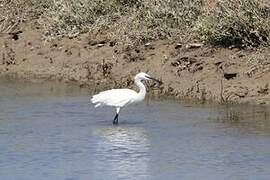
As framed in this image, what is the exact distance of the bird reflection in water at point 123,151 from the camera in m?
11.2

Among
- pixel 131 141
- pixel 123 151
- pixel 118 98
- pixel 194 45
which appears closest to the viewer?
pixel 123 151

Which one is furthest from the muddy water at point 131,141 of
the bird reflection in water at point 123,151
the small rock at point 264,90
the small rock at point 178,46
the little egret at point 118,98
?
the small rock at point 178,46

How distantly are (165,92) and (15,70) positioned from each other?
4.82 m

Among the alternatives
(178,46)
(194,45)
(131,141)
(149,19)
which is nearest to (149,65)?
(178,46)

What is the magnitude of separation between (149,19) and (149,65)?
55.4 inches

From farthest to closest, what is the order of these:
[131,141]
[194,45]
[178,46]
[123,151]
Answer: [178,46] < [194,45] < [131,141] < [123,151]

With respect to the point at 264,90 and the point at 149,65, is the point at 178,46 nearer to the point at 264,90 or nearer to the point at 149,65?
the point at 149,65

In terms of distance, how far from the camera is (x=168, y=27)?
63.5 ft

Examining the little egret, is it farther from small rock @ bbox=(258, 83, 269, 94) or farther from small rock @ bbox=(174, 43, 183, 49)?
small rock @ bbox=(174, 43, 183, 49)

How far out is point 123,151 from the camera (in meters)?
12.4

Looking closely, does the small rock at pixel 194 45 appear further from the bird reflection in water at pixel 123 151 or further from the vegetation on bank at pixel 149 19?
the bird reflection in water at pixel 123 151

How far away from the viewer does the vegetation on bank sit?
58.3 ft

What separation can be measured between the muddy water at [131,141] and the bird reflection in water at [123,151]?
1 centimetres

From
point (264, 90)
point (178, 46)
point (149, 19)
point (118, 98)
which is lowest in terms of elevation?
point (118, 98)
